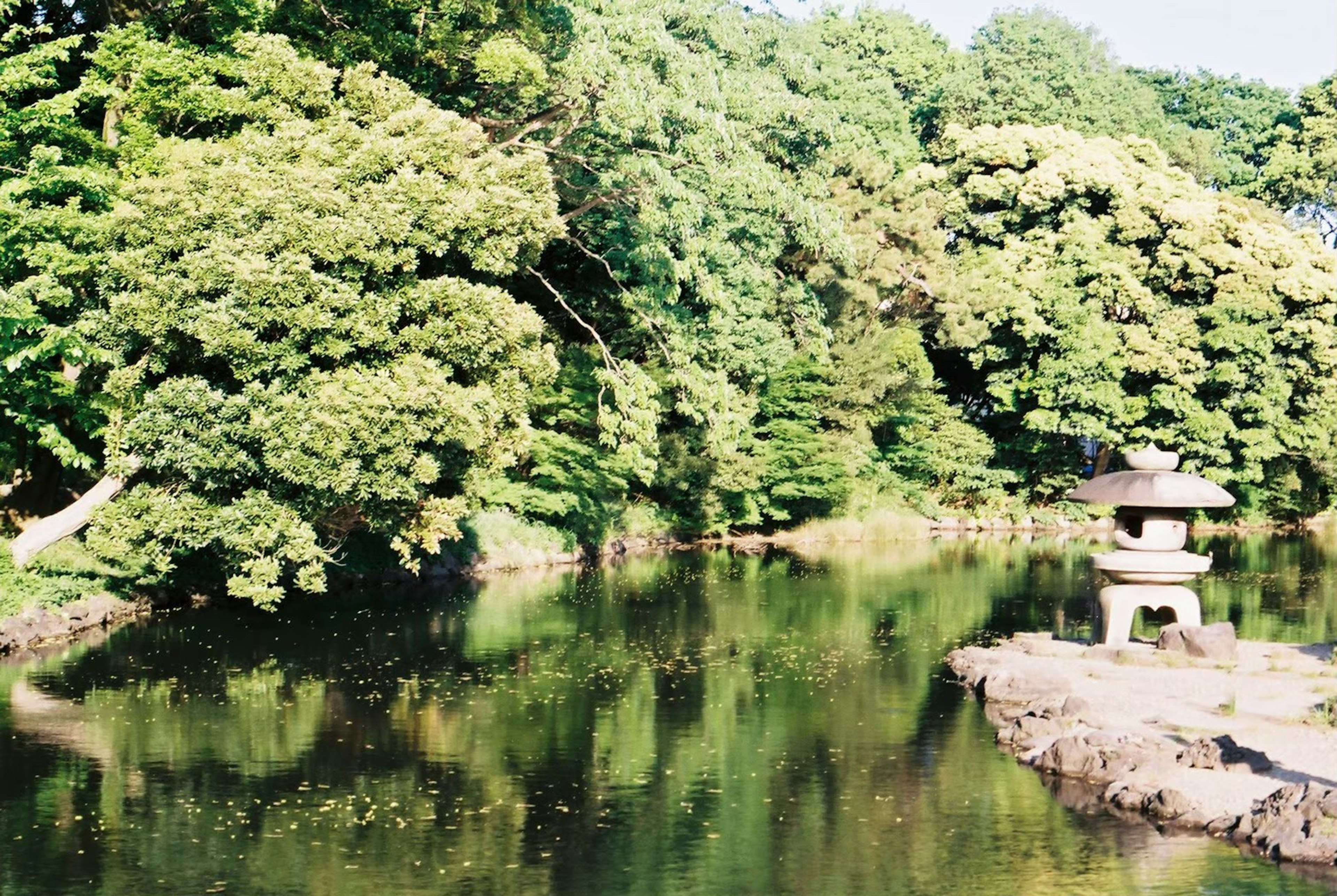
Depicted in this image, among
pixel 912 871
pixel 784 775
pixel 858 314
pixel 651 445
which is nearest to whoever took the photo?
pixel 912 871

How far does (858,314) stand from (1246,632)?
24.5m

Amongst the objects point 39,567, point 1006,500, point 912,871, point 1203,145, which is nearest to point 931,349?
point 1006,500

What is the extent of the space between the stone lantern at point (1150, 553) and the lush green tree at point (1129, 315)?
94.8ft

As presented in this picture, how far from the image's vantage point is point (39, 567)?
2969cm

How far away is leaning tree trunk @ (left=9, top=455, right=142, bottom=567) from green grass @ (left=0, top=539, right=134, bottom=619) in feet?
0.60

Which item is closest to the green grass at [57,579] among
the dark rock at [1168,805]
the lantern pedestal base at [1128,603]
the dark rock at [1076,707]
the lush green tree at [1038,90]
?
the dark rock at [1076,707]

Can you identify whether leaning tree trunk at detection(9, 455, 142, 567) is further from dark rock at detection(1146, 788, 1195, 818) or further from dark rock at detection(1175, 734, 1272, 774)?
dark rock at detection(1146, 788, 1195, 818)

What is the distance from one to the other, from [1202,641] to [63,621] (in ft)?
62.5

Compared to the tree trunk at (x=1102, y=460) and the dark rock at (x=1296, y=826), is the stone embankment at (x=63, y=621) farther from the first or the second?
the tree trunk at (x=1102, y=460)

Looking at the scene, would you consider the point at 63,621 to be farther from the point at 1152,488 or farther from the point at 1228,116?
the point at 1228,116

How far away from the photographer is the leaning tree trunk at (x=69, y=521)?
1158 inches

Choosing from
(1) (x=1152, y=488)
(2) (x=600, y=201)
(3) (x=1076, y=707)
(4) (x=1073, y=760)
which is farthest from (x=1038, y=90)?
(4) (x=1073, y=760)

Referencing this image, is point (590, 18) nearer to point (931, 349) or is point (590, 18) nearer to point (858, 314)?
point (858, 314)

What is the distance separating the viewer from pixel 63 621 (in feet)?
94.8
